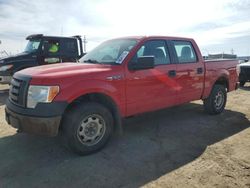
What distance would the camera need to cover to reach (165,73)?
5121 mm

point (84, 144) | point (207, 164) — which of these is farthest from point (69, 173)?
point (207, 164)

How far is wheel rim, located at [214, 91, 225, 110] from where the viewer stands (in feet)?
21.8

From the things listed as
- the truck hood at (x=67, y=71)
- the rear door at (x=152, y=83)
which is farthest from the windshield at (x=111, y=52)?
the truck hood at (x=67, y=71)

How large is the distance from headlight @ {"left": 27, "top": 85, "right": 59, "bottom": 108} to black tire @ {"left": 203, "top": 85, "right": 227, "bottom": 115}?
413cm

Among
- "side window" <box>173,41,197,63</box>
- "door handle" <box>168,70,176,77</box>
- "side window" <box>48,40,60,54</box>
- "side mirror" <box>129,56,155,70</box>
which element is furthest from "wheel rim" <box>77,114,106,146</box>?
"side window" <box>48,40,60,54</box>

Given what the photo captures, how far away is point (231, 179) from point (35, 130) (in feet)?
8.96

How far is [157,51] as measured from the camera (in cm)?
522

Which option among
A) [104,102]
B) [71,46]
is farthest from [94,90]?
[71,46]

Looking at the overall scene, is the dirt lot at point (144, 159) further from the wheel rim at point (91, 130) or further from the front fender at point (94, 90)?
the front fender at point (94, 90)

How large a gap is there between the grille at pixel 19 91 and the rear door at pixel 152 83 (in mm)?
1655

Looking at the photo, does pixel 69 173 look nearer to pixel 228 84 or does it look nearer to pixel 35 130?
pixel 35 130

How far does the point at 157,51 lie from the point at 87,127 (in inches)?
84.9

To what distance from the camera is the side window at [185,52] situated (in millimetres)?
5606

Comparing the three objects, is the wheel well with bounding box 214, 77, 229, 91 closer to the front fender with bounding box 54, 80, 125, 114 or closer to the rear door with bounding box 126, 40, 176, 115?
the rear door with bounding box 126, 40, 176, 115
